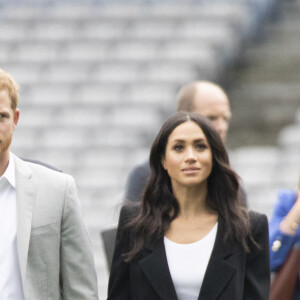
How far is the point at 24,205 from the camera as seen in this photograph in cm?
443

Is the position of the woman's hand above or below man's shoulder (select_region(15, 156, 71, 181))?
below

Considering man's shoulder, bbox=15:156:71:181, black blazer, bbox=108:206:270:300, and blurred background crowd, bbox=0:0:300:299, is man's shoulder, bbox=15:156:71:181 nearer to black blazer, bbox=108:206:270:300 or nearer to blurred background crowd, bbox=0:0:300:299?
black blazer, bbox=108:206:270:300

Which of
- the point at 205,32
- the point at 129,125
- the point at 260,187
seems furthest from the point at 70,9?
the point at 260,187

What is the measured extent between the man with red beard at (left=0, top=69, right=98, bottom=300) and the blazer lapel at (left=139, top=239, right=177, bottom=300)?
232 millimetres

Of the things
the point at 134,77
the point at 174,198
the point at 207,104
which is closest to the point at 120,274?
the point at 174,198

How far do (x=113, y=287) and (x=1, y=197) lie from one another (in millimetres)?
567

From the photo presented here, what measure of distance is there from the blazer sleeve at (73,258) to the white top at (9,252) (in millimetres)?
199

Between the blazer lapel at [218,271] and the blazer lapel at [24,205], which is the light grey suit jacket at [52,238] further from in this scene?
the blazer lapel at [218,271]

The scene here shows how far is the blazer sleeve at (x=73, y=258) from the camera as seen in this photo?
4.48 metres

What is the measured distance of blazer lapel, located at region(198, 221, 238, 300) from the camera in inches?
174

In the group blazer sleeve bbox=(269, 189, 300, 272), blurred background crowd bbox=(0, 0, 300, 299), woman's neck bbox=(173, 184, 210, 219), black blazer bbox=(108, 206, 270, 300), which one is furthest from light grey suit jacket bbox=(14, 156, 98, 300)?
blurred background crowd bbox=(0, 0, 300, 299)

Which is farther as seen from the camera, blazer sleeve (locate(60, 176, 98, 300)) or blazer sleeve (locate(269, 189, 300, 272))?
blazer sleeve (locate(269, 189, 300, 272))

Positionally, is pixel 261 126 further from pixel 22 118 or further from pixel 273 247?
pixel 273 247

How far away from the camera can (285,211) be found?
5273mm
